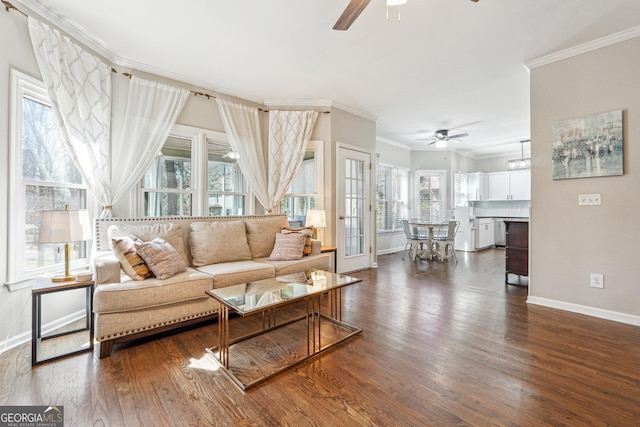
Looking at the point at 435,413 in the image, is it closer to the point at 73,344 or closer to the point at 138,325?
the point at 138,325

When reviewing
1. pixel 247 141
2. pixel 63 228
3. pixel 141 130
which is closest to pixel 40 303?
pixel 63 228

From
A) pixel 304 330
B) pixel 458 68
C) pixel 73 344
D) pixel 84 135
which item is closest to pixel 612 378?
pixel 304 330

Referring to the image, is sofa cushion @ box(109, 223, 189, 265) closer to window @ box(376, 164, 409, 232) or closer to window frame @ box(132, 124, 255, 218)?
window frame @ box(132, 124, 255, 218)

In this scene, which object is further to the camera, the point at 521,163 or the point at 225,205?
the point at 521,163

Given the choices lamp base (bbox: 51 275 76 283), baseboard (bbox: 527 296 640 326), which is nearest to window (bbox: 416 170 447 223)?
baseboard (bbox: 527 296 640 326)

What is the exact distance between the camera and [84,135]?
2.75 metres

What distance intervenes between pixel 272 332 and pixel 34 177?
98.3 inches

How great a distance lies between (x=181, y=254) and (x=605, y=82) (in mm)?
4616

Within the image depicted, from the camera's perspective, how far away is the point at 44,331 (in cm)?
250

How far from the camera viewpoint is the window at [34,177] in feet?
7.50

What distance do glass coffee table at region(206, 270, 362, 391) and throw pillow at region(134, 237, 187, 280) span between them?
0.53 meters

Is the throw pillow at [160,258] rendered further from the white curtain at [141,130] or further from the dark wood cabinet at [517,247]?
the dark wood cabinet at [517,247]

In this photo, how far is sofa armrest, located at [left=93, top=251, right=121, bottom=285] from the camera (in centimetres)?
220

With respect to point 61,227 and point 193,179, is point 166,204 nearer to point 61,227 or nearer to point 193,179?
point 193,179
